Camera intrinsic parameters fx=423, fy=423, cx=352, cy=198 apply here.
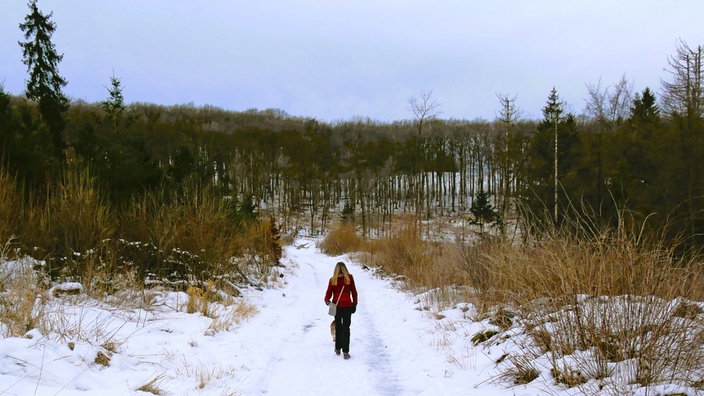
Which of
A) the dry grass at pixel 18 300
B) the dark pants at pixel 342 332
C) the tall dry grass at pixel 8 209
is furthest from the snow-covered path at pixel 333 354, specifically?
the tall dry grass at pixel 8 209

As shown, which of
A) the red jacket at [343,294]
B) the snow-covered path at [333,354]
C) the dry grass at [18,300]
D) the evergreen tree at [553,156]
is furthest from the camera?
the evergreen tree at [553,156]

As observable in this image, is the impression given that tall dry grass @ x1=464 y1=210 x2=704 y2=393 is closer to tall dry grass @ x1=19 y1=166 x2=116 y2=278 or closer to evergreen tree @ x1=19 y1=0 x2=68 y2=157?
tall dry grass @ x1=19 y1=166 x2=116 y2=278

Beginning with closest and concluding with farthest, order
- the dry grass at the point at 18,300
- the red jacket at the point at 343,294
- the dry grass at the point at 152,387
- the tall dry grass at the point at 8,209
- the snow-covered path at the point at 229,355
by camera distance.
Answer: the snow-covered path at the point at 229,355 < the dry grass at the point at 152,387 < the dry grass at the point at 18,300 < the tall dry grass at the point at 8,209 < the red jacket at the point at 343,294

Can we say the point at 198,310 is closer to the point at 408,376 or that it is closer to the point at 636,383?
the point at 408,376

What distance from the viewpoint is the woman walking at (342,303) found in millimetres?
6801

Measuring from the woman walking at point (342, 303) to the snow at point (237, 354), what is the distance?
25 centimetres

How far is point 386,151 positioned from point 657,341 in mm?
70700

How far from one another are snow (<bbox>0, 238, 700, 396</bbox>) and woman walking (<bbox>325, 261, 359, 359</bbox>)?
0.25 metres

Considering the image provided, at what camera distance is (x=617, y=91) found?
41.8 meters

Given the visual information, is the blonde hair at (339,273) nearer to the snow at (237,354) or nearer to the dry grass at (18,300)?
the snow at (237,354)

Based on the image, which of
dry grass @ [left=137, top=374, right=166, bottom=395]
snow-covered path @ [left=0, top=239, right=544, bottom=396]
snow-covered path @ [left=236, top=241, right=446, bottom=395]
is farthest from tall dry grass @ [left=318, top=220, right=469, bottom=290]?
dry grass @ [left=137, top=374, right=166, bottom=395]

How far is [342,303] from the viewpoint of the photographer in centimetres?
718

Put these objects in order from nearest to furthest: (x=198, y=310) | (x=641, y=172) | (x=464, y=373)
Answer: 1. (x=464, y=373)
2. (x=198, y=310)
3. (x=641, y=172)

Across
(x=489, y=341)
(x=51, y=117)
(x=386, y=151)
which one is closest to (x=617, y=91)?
(x=386, y=151)
